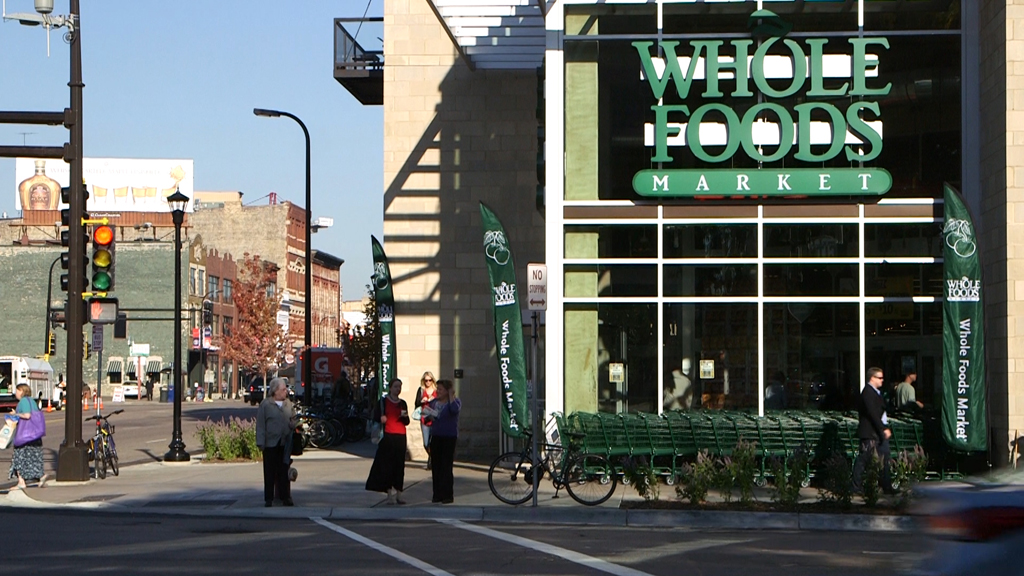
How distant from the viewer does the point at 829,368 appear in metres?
19.5

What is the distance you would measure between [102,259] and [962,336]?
1402 cm

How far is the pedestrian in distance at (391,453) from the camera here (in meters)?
16.5

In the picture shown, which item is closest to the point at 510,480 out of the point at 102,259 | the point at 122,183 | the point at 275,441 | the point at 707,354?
the point at 275,441

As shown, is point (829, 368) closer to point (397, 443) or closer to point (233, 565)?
point (397, 443)

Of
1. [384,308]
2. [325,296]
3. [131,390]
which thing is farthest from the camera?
[325,296]

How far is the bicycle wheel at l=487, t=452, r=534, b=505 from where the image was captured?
16656mm

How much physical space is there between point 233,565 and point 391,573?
1597mm

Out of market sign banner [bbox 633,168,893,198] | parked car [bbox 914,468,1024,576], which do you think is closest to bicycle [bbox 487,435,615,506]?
market sign banner [bbox 633,168,893,198]

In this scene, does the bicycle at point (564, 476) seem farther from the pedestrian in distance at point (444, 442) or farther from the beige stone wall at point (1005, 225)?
A: the beige stone wall at point (1005, 225)

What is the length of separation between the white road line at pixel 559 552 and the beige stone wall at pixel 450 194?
10.1 meters

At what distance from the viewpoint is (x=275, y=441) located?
16.6 meters

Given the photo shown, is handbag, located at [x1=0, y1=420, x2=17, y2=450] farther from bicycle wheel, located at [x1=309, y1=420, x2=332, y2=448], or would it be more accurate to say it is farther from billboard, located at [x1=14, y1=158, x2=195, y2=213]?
billboard, located at [x1=14, y1=158, x2=195, y2=213]

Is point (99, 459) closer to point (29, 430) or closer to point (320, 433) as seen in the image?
point (29, 430)

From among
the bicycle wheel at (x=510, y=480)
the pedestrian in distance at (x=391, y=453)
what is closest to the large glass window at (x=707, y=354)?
the bicycle wheel at (x=510, y=480)
